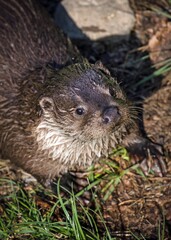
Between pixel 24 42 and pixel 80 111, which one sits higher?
pixel 24 42

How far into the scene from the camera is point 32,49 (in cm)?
411

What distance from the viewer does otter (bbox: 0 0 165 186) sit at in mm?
3557

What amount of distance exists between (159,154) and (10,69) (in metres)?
1.12

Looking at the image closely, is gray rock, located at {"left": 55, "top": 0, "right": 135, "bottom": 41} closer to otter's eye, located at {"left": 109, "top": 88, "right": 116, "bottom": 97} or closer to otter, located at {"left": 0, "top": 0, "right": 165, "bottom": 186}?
otter, located at {"left": 0, "top": 0, "right": 165, "bottom": 186}

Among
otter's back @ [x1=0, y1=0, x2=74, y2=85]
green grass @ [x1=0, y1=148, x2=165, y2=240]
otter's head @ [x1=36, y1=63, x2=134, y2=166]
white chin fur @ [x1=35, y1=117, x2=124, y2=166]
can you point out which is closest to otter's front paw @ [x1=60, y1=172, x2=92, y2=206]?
green grass @ [x1=0, y1=148, x2=165, y2=240]

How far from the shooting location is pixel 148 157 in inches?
167

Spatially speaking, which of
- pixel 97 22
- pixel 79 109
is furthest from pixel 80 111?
pixel 97 22

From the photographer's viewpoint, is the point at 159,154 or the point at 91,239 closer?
the point at 91,239

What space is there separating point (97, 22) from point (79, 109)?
1594 mm

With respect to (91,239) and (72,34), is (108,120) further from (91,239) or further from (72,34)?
(72,34)

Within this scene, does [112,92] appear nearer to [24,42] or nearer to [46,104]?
[46,104]

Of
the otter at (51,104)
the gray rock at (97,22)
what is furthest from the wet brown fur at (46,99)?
the gray rock at (97,22)

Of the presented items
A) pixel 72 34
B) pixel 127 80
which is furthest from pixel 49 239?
pixel 72 34

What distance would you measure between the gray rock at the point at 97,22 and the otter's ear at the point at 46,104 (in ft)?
4.53
